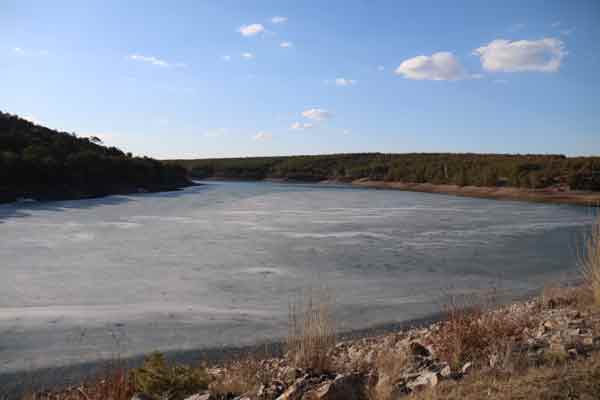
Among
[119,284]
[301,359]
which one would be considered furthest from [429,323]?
[119,284]

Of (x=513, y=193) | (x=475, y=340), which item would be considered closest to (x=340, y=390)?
(x=475, y=340)

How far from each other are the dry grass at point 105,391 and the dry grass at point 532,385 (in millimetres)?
2369

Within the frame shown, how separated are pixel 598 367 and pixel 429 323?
345 centimetres

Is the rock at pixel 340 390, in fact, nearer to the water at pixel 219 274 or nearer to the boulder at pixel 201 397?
the boulder at pixel 201 397

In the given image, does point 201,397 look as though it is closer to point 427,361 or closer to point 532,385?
point 427,361

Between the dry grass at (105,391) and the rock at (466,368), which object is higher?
the rock at (466,368)

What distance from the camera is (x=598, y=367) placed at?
329 cm

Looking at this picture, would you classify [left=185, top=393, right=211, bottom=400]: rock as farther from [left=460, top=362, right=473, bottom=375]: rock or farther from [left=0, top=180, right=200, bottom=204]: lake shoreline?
[left=0, top=180, right=200, bottom=204]: lake shoreline

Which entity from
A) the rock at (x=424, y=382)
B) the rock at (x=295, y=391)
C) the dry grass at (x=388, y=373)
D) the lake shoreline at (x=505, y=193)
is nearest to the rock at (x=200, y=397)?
the rock at (x=295, y=391)

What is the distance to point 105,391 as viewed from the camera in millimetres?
3984

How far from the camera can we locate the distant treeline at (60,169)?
29000 millimetres

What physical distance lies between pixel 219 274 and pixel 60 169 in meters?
28.0

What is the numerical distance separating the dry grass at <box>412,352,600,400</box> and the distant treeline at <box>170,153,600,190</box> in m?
40.0

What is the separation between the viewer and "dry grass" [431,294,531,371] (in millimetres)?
4078
